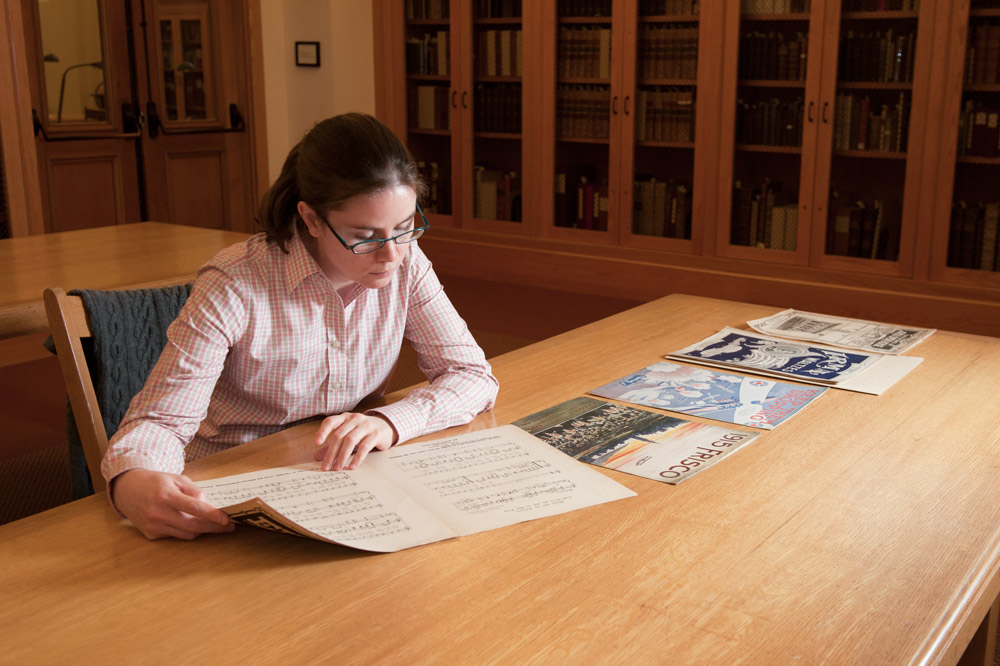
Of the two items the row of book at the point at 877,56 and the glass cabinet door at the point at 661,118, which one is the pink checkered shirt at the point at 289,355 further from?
the glass cabinet door at the point at 661,118

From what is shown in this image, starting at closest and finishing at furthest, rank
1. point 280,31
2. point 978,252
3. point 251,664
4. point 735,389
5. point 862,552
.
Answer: point 251,664 → point 862,552 → point 735,389 → point 978,252 → point 280,31

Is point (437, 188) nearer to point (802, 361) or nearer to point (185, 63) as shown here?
point (185, 63)

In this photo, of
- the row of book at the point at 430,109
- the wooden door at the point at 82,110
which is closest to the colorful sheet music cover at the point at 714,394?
the row of book at the point at 430,109

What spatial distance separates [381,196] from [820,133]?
3299 millimetres

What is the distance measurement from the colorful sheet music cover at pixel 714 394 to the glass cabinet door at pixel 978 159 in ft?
9.17

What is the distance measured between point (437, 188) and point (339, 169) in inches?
169

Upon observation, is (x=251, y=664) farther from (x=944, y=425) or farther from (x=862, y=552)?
(x=944, y=425)

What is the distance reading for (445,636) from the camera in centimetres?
88

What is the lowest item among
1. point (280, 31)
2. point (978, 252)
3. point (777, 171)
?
point (978, 252)

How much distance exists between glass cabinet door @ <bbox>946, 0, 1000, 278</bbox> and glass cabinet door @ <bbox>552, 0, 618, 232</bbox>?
165 cm

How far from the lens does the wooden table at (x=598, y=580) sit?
2.82 feet

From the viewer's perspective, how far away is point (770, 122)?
4.41 m

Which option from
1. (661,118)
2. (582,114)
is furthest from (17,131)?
(661,118)

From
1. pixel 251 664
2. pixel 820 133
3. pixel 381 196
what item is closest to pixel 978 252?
pixel 820 133
